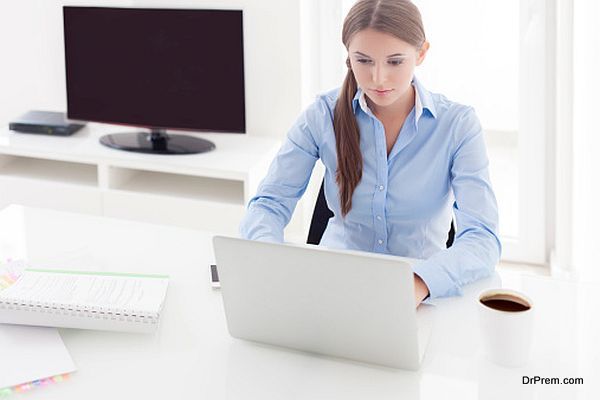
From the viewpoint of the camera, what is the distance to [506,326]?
1.36 meters

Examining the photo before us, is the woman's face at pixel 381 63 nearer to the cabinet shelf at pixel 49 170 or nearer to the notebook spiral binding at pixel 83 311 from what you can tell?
the notebook spiral binding at pixel 83 311

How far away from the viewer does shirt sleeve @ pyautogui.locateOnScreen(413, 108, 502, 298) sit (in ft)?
5.34

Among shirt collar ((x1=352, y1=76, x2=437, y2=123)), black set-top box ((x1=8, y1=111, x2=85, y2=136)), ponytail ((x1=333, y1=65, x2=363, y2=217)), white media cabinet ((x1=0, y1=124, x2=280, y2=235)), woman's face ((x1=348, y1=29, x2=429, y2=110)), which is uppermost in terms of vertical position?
woman's face ((x1=348, y1=29, x2=429, y2=110))

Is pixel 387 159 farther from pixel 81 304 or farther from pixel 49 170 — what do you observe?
pixel 49 170

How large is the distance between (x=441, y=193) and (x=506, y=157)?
147 cm

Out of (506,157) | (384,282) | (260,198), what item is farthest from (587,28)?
(384,282)

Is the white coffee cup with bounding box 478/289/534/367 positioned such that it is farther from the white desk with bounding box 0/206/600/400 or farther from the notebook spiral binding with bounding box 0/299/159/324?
the notebook spiral binding with bounding box 0/299/159/324

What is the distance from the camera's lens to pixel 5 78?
3.93m

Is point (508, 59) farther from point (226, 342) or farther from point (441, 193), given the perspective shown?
point (226, 342)

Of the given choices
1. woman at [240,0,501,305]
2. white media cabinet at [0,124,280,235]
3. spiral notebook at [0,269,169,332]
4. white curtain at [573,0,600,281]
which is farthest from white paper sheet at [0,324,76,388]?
white curtain at [573,0,600,281]

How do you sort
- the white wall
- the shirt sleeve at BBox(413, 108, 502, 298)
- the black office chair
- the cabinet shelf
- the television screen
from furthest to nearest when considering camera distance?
1. the cabinet shelf
2. the white wall
3. the television screen
4. the black office chair
5. the shirt sleeve at BBox(413, 108, 502, 298)

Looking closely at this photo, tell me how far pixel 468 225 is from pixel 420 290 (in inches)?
12.5

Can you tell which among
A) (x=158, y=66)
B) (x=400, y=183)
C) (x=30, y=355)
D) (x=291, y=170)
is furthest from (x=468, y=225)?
(x=158, y=66)

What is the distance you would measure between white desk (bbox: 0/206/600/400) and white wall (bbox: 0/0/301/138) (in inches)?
69.9
